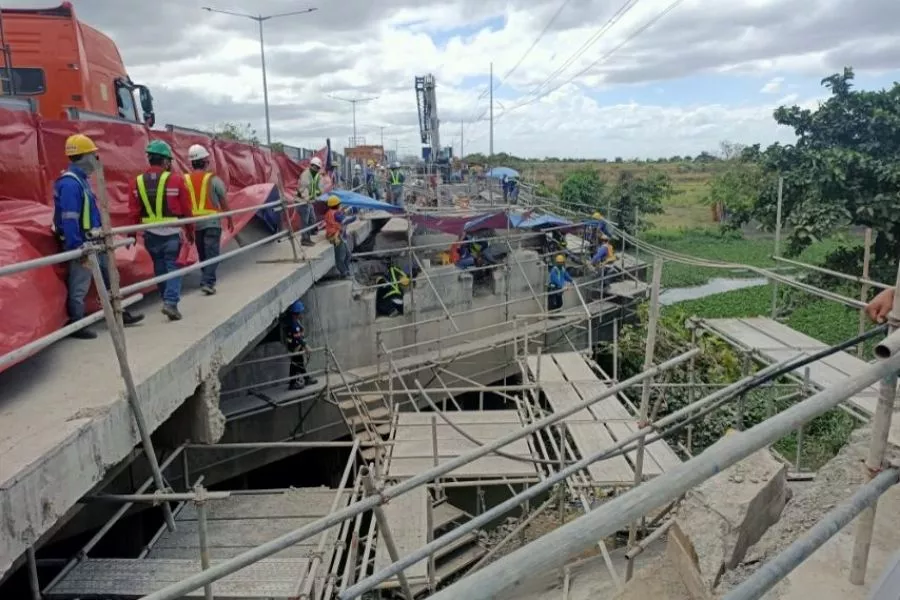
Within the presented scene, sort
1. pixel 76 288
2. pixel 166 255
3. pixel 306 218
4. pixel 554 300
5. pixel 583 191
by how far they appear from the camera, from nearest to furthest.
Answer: pixel 76 288 < pixel 166 255 < pixel 306 218 < pixel 554 300 < pixel 583 191

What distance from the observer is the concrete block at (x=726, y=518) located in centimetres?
306

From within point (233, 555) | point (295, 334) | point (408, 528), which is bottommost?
point (408, 528)

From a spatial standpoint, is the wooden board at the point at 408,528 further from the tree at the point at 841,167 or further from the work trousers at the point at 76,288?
the tree at the point at 841,167

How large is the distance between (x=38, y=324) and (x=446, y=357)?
948cm

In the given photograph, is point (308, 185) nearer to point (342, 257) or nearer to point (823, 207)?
point (342, 257)

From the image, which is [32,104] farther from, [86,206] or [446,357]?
[446,357]

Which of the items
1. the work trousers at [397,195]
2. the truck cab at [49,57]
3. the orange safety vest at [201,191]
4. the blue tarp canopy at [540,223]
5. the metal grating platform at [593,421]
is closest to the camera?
the orange safety vest at [201,191]

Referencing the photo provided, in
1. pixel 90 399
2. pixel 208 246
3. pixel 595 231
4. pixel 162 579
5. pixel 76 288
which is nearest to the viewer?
pixel 90 399

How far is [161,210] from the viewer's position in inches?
229

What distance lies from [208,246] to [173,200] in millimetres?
919

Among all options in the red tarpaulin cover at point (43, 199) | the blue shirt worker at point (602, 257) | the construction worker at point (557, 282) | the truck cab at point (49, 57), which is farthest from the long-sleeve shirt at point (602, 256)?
the truck cab at point (49, 57)

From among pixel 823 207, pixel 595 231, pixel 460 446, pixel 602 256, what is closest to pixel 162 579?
pixel 460 446

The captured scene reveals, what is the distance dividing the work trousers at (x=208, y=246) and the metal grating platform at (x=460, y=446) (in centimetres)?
303

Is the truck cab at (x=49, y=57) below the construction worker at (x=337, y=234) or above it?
above
